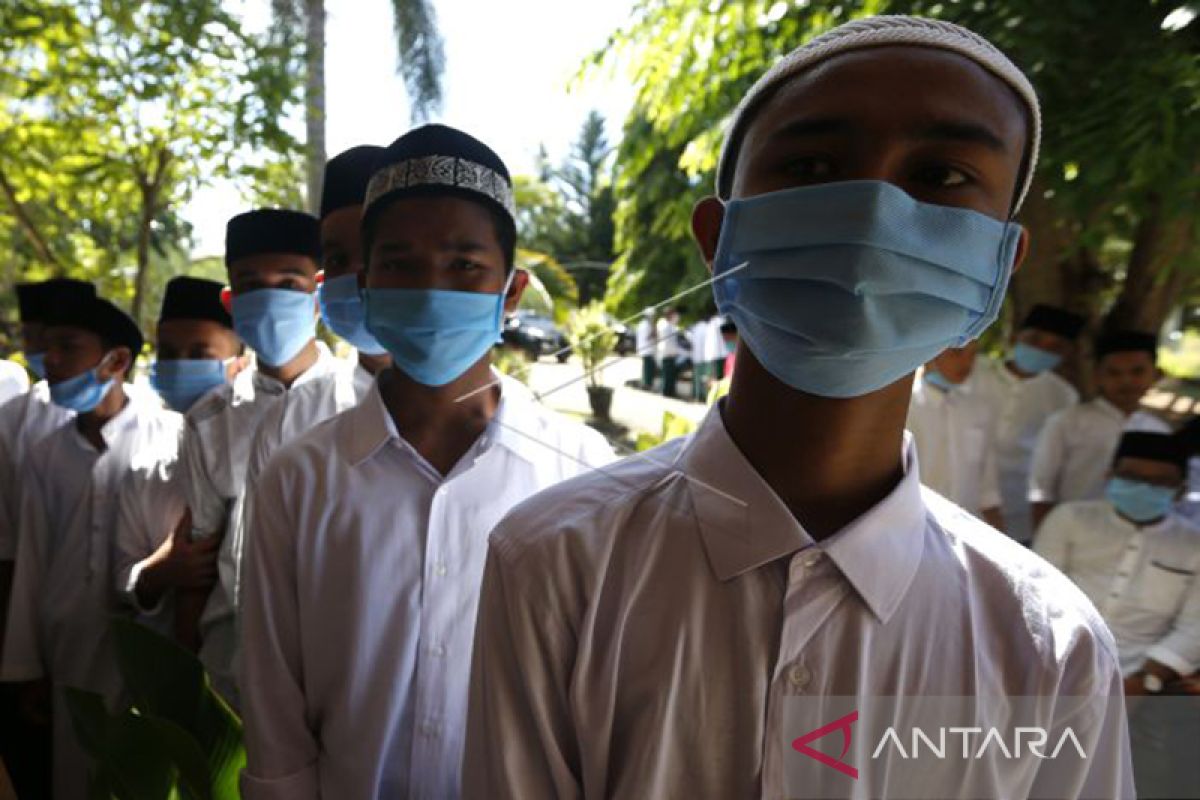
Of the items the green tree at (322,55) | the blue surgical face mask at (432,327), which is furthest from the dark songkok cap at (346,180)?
the green tree at (322,55)

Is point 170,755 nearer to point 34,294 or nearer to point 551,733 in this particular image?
point 551,733

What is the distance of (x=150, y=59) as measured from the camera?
515cm

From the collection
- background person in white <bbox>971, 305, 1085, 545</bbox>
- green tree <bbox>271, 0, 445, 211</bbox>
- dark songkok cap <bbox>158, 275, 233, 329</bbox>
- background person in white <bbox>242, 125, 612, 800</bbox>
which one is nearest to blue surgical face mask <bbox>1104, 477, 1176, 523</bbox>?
background person in white <bbox>971, 305, 1085, 545</bbox>

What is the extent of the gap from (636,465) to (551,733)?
1.14ft

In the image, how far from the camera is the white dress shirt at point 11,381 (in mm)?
4048

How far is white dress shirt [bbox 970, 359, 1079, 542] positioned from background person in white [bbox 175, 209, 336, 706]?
346 centimetres

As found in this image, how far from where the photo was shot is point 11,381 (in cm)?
421

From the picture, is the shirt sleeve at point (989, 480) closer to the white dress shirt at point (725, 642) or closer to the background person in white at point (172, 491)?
the white dress shirt at point (725, 642)

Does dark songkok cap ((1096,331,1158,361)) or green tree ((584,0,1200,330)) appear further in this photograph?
dark songkok cap ((1096,331,1158,361))

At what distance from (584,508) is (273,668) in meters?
0.87

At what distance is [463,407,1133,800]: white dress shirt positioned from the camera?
889 millimetres

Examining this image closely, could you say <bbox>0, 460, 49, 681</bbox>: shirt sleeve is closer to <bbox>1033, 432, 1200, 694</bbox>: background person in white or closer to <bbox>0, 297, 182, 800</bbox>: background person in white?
<bbox>0, 297, 182, 800</bbox>: background person in white

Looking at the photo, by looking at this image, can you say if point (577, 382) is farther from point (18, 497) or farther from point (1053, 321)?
point (1053, 321)

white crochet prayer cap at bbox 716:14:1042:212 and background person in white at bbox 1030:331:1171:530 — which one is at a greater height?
white crochet prayer cap at bbox 716:14:1042:212
